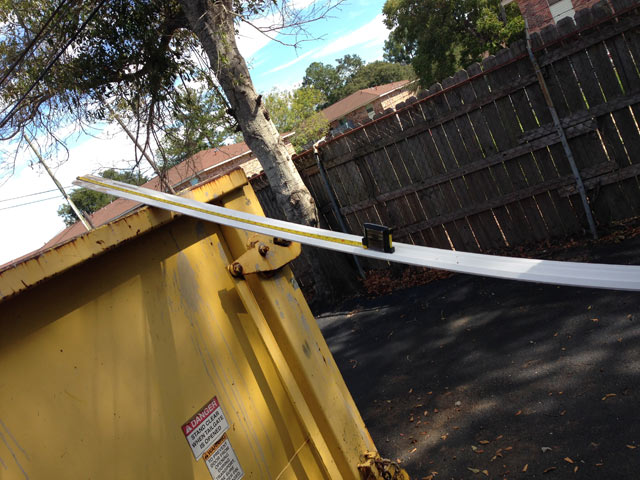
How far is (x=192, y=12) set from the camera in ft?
22.6

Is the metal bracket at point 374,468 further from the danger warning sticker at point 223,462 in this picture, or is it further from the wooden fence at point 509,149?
the wooden fence at point 509,149

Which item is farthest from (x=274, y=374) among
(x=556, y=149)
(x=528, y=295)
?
(x=556, y=149)

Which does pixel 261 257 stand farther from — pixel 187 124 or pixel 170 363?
pixel 187 124

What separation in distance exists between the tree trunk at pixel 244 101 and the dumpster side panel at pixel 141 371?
524 centimetres

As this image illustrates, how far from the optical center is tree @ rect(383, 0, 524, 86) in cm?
2731

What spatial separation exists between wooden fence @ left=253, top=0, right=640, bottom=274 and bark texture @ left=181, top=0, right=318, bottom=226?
130 cm

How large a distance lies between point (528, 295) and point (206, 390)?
15.1 feet

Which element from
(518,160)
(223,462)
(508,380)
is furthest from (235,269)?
(518,160)

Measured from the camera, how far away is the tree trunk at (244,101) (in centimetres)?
684

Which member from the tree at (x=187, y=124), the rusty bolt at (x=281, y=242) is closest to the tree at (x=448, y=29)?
the tree at (x=187, y=124)

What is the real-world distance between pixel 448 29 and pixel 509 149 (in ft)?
84.5

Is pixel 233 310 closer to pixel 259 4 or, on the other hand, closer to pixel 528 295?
pixel 528 295

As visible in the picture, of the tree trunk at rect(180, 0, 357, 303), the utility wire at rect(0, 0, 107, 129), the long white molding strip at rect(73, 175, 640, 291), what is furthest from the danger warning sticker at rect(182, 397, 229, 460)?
the utility wire at rect(0, 0, 107, 129)

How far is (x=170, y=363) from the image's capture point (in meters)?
1.80
